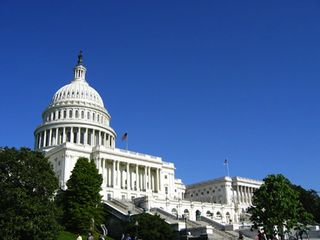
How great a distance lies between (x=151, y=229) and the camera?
64.9 meters

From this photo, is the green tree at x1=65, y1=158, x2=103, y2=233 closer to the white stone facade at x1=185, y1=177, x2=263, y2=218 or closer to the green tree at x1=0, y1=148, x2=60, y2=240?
the green tree at x1=0, y1=148, x2=60, y2=240

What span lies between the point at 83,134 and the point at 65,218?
6432cm

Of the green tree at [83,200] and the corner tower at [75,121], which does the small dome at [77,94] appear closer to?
the corner tower at [75,121]

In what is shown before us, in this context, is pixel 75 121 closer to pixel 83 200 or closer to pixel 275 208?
pixel 83 200

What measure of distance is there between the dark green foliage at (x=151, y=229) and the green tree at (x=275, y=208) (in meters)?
13.7

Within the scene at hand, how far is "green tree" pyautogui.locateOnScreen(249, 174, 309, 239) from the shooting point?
67188mm

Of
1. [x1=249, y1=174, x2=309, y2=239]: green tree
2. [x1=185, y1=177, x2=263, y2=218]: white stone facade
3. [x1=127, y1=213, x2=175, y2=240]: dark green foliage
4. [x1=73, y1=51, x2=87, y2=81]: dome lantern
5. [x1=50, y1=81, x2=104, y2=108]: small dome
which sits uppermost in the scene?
[x1=73, y1=51, x2=87, y2=81]: dome lantern

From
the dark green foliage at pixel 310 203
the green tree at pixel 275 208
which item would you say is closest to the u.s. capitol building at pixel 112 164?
the dark green foliage at pixel 310 203

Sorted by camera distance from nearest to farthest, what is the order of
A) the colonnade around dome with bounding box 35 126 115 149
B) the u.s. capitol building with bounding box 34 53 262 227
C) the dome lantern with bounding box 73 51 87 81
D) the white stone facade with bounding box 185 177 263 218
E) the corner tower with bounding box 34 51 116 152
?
the u.s. capitol building with bounding box 34 53 262 227 → the colonnade around dome with bounding box 35 126 115 149 → the corner tower with bounding box 34 51 116 152 → the white stone facade with bounding box 185 177 263 218 → the dome lantern with bounding box 73 51 87 81

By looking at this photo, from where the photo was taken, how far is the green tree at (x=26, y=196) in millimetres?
52469

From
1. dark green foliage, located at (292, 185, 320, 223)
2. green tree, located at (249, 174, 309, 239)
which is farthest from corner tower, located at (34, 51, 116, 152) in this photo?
green tree, located at (249, 174, 309, 239)

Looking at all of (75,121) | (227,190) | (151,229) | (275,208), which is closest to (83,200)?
(151,229)

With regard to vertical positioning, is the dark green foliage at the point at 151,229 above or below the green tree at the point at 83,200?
below

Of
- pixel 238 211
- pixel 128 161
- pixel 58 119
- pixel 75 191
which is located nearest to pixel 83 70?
pixel 58 119
